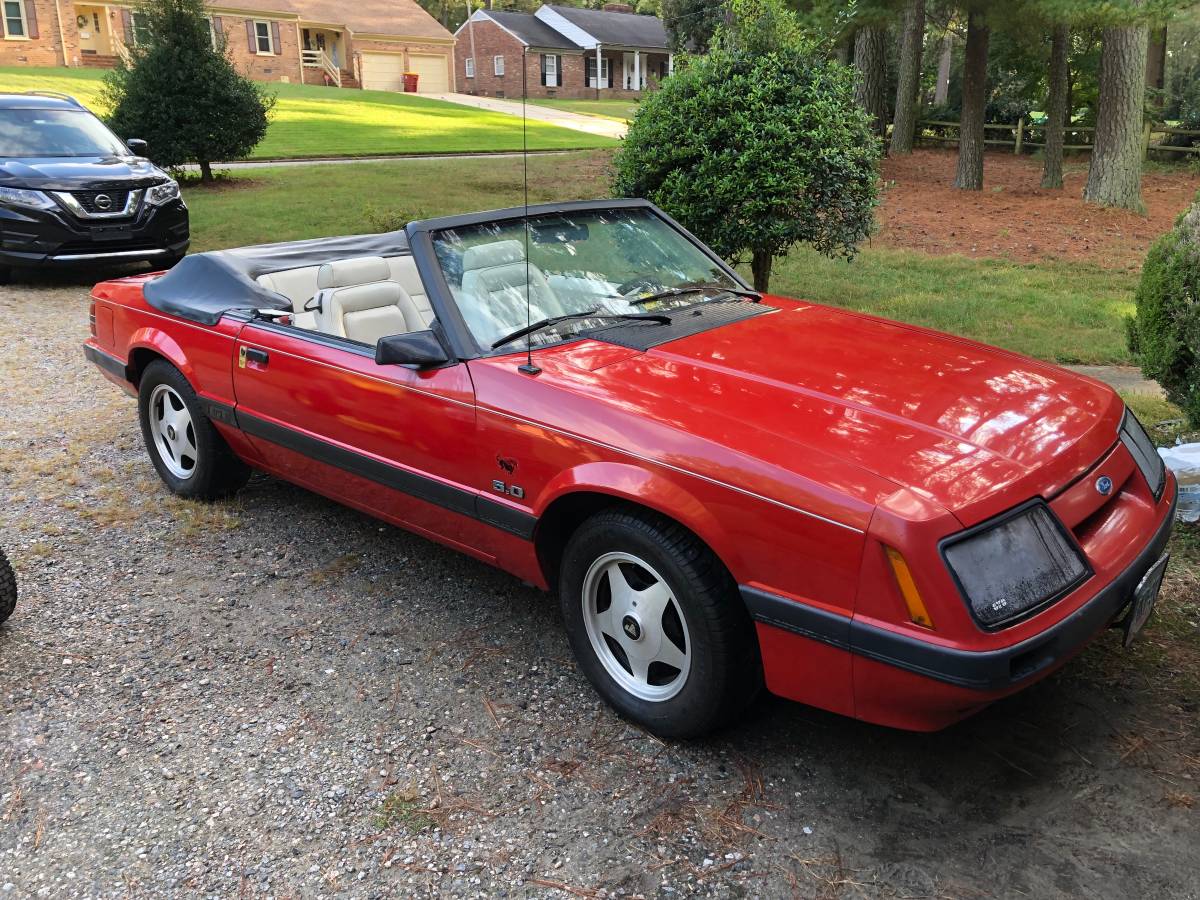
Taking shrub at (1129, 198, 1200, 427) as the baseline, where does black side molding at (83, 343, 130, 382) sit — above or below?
below

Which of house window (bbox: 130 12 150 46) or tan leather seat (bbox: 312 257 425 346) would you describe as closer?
tan leather seat (bbox: 312 257 425 346)

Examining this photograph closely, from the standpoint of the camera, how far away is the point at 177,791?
9.53ft

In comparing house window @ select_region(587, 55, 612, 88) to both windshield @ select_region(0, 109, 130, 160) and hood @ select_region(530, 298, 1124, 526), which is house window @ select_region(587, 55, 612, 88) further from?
hood @ select_region(530, 298, 1124, 526)

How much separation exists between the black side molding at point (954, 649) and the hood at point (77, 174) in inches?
365

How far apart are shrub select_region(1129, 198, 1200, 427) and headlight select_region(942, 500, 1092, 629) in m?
2.26

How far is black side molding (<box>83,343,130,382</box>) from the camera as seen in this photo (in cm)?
505

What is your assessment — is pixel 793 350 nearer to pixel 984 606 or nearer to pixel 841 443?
pixel 841 443

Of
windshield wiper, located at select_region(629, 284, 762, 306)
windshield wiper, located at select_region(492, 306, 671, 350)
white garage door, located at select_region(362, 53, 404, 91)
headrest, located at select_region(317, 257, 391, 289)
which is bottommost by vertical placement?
windshield wiper, located at select_region(492, 306, 671, 350)

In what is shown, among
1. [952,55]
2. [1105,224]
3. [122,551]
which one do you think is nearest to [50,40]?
[952,55]

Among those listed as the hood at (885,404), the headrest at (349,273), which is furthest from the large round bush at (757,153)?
the hood at (885,404)

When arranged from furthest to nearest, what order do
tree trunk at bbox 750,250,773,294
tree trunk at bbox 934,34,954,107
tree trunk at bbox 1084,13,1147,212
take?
tree trunk at bbox 934,34,954,107 → tree trunk at bbox 1084,13,1147,212 → tree trunk at bbox 750,250,773,294

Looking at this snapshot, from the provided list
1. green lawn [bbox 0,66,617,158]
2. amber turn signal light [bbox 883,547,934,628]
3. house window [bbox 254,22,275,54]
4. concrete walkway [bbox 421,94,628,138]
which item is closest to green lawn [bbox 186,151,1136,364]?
green lawn [bbox 0,66,617,158]

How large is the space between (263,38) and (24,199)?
4079cm

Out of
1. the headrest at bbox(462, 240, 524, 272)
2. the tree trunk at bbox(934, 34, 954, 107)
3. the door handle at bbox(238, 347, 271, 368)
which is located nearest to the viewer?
the headrest at bbox(462, 240, 524, 272)
